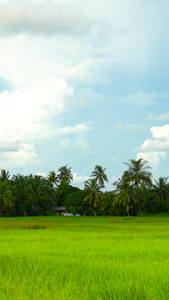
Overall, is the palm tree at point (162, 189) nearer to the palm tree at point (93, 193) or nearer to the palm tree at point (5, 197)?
the palm tree at point (93, 193)

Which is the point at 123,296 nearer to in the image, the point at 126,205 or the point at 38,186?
the point at 126,205

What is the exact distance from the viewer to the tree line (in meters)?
61.9

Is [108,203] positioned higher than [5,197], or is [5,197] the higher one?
[5,197]

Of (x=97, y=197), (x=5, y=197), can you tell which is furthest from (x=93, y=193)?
(x=5, y=197)

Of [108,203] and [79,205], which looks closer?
[108,203]

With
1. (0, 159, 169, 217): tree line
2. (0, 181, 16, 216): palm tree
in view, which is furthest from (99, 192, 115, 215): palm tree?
(0, 181, 16, 216): palm tree

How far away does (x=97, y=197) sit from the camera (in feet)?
229

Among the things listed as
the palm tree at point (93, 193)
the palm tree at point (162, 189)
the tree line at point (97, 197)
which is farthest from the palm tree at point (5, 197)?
the palm tree at point (162, 189)

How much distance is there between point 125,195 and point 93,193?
33.9 feet

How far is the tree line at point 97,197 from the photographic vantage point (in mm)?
61938

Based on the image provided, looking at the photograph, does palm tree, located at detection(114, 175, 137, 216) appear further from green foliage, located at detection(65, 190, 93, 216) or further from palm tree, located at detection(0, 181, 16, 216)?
palm tree, located at detection(0, 181, 16, 216)

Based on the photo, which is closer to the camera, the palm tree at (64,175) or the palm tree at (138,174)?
the palm tree at (138,174)

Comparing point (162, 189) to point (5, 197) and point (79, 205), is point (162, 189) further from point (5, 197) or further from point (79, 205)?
point (5, 197)

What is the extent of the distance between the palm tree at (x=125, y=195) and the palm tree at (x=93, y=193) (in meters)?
6.67
